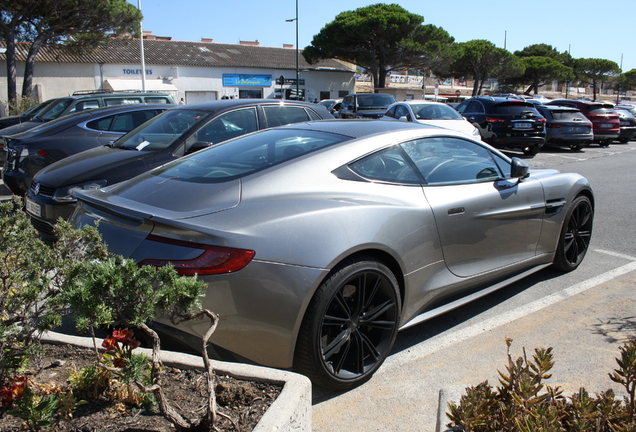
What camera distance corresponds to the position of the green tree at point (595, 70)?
70.1 metres

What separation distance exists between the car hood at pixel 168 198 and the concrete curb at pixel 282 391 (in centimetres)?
70

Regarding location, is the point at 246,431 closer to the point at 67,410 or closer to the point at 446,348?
the point at 67,410

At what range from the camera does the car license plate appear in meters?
5.25

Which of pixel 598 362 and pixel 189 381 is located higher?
pixel 189 381

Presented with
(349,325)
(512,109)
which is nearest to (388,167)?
(349,325)

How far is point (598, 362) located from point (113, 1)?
104 ft

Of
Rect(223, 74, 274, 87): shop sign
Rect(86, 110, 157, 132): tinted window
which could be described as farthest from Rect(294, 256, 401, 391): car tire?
Rect(223, 74, 274, 87): shop sign

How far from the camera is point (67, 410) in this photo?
6.31 ft

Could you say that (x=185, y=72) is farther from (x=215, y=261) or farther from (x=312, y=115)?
(x=215, y=261)

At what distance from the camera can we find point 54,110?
36.9 ft

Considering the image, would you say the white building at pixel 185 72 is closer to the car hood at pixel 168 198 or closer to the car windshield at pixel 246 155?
the car windshield at pixel 246 155

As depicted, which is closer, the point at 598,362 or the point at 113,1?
the point at 598,362

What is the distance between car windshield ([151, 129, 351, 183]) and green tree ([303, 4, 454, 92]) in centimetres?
4556

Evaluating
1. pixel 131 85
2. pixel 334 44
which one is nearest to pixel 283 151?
pixel 131 85
